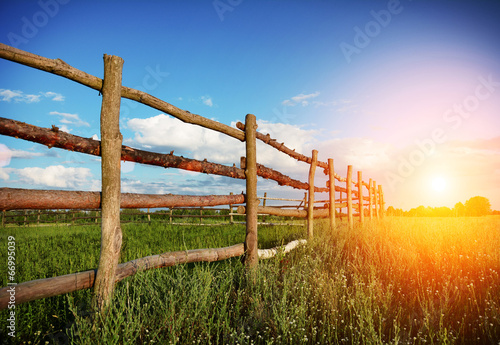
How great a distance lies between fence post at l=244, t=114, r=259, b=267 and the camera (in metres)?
4.78

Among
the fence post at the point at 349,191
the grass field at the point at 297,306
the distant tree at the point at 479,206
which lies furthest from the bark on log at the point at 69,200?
the distant tree at the point at 479,206

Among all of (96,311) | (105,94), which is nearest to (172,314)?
(96,311)

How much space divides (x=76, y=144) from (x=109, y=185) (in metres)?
0.52

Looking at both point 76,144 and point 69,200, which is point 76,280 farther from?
point 76,144

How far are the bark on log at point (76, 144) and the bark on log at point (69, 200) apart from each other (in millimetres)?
418

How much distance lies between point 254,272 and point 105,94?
9.63 ft

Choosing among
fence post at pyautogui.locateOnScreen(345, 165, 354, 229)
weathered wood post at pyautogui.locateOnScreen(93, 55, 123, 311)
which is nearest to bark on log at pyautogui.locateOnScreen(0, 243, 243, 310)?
weathered wood post at pyautogui.locateOnScreen(93, 55, 123, 311)

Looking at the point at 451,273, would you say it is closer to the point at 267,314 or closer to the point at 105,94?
the point at 267,314

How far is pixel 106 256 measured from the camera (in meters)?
2.98

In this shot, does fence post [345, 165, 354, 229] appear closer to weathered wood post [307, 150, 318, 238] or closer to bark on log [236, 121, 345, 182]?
bark on log [236, 121, 345, 182]

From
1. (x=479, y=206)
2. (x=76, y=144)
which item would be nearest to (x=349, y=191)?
(x=76, y=144)

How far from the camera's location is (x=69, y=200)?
284cm

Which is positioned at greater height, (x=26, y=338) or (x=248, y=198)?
(x=248, y=198)

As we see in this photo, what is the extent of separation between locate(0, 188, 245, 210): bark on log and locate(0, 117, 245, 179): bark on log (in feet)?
1.37
